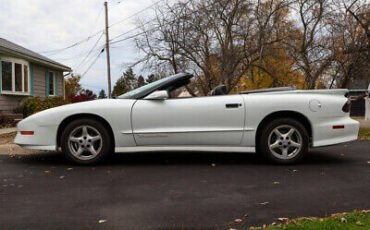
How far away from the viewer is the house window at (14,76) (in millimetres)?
13125

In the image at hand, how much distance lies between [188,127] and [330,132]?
2.09 m

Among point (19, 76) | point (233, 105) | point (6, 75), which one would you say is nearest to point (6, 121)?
point (6, 75)

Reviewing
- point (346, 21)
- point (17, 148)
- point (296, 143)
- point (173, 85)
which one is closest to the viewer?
point (296, 143)

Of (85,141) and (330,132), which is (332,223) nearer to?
(330,132)

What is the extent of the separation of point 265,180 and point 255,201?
33.2 inches

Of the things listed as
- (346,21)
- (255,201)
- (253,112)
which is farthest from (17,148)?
(346,21)

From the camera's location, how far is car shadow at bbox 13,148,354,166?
4.86 metres

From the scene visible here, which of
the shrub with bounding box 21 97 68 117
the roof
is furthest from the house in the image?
the shrub with bounding box 21 97 68 117

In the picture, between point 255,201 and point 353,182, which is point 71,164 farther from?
point 353,182

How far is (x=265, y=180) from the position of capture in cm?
→ 379

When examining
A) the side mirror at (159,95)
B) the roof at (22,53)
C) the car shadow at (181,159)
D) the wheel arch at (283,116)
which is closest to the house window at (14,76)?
the roof at (22,53)

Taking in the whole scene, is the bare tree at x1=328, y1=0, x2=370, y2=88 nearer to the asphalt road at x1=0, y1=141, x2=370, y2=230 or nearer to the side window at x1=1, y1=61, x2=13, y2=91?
the asphalt road at x1=0, y1=141, x2=370, y2=230

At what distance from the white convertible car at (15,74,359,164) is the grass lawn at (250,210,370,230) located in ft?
6.88

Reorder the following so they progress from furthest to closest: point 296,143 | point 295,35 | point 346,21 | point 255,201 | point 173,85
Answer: point 295,35 → point 346,21 → point 173,85 → point 296,143 → point 255,201
